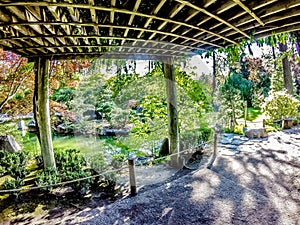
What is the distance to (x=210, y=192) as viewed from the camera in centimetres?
322

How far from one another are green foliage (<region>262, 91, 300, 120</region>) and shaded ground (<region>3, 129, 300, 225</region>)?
4.06 m

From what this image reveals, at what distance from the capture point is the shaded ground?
2582mm

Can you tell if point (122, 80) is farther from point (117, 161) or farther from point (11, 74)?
point (11, 74)

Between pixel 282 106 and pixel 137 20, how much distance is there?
279 inches

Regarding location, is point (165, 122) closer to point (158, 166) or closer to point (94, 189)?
point (158, 166)

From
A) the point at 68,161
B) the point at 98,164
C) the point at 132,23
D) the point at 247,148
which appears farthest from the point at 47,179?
the point at 247,148

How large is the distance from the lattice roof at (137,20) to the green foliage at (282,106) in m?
5.40

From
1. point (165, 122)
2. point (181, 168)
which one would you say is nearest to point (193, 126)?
point (165, 122)

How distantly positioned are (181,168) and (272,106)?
4977 mm

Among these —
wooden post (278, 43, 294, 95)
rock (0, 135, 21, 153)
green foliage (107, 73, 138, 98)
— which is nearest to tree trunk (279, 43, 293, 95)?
wooden post (278, 43, 294, 95)

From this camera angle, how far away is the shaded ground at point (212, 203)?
8.47 ft

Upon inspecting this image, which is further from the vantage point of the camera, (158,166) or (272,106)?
(272,106)

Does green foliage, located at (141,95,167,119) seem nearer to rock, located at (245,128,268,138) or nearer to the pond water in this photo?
the pond water

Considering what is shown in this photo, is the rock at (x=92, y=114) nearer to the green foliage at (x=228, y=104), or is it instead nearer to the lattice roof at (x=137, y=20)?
the green foliage at (x=228, y=104)
